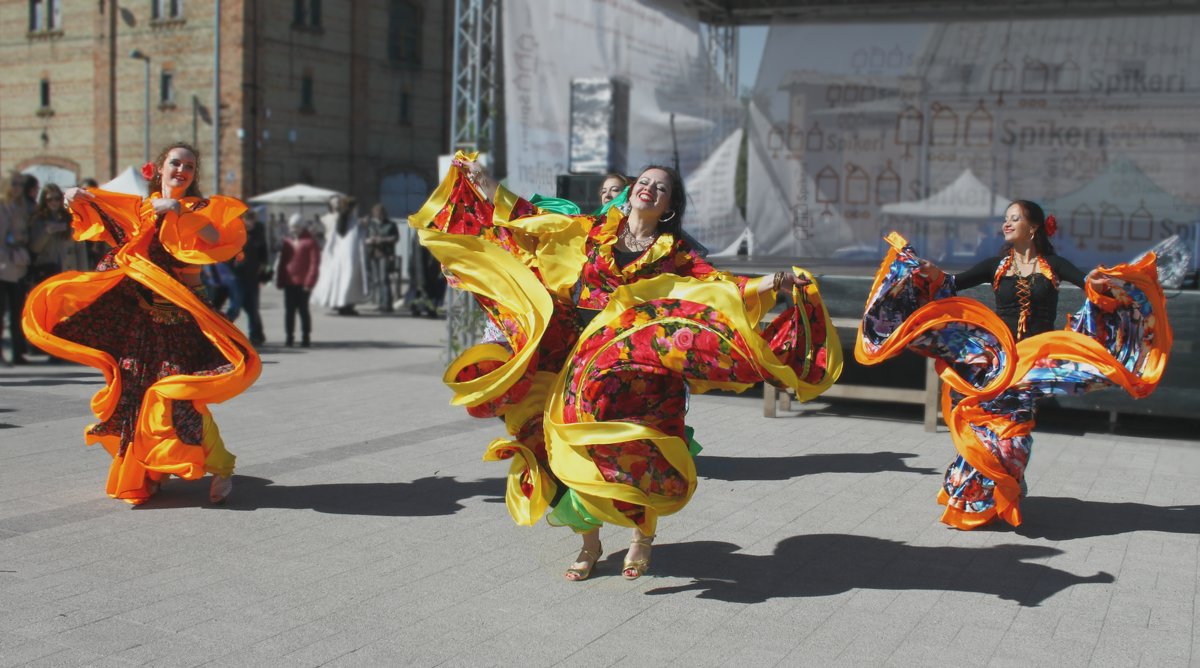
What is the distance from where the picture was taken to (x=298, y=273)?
13453 mm

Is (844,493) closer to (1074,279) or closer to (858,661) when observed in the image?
(1074,279)

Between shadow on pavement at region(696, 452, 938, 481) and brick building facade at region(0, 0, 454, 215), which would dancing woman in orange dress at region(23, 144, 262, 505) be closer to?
shadow on pavement at region(696, 452, 938, 481)

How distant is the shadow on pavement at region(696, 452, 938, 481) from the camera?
7203mm

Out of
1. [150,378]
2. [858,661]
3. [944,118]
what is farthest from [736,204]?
[858,661]

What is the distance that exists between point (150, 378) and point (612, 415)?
109 inches

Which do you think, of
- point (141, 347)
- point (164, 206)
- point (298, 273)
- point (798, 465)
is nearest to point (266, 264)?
point (298, 273)

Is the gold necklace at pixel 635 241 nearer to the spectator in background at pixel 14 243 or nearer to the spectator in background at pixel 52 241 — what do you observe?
the spectator in background at pixel 52 241

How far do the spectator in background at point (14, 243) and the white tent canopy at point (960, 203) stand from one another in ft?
34.8

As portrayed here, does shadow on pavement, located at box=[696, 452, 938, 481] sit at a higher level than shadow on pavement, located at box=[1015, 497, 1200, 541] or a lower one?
lower

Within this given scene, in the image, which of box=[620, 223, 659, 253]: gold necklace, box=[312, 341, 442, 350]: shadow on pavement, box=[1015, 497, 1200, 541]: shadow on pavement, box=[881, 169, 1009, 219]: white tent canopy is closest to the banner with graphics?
box=[881, 169, 1009, 219]: white tent canopy

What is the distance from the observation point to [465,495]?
253 inches

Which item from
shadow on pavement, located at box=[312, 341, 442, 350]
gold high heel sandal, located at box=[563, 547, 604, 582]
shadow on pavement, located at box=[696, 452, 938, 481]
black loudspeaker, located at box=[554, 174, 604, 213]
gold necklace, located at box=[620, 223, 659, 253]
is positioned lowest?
shadow on pavement, located at box=[312, 341, 442, 350]

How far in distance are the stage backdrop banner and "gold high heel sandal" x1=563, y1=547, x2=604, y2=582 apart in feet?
29.7

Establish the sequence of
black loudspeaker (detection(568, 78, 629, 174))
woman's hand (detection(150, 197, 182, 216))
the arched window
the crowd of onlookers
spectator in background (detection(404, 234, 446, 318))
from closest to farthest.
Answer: woman's hand (detection(150, 197, 182, 216)) < the crowd of onlookers < black loudspeaker (detection(568, 78, 629, 174)) < spectator in background (detection(404, 234, 446, 318)) < the arched window
